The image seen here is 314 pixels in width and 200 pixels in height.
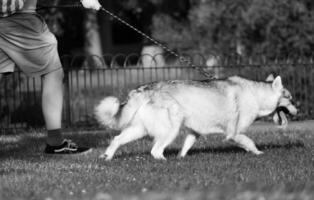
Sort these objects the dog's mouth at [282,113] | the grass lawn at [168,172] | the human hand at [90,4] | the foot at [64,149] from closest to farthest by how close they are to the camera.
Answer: the grass lawn at [168,172], the human hand at [90,4], the foot at [64,149], the dog's mouth at [282,113]

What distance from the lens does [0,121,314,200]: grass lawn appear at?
5355 mm

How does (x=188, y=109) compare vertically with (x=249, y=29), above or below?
below

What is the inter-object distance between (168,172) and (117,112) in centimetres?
118

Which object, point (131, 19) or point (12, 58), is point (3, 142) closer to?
point (12, 58)

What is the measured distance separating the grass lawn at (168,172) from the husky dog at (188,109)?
0.26 m

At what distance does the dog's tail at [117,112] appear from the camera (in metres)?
7.73

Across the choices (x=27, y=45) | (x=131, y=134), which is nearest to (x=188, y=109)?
(x=131, y=134)

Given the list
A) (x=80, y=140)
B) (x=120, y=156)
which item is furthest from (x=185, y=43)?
(x=120, y=156)

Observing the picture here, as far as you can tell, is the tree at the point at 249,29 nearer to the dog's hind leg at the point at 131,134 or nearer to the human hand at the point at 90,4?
the human hand at the point at 90,4

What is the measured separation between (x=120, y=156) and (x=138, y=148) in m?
0.82

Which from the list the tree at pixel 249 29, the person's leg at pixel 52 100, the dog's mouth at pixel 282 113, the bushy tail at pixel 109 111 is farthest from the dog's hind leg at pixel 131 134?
the tree at pixel 249 29

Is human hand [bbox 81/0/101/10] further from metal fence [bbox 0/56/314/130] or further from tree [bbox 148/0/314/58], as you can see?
tree [bbox 148/0/314/58]

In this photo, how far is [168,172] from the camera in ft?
22.4

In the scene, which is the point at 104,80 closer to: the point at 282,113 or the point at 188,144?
the point at 282,113
